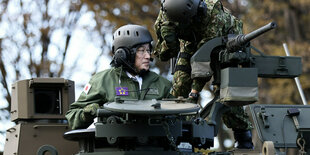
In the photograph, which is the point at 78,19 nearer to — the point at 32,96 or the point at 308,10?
the point at 308,10

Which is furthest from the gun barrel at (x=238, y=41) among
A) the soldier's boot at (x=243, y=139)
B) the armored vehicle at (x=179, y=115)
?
the soldier's boot at (x=243, y=139)

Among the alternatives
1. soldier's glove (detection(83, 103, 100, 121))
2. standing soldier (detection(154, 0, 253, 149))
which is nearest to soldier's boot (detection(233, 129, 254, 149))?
standing soldier (detection(154, 0, 253, 149))

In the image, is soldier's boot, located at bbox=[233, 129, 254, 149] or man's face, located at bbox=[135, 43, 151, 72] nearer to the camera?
man's face, located at bbox=[135, 43, 151, 72]

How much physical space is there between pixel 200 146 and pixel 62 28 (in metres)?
11.1

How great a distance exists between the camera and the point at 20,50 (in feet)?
60.0

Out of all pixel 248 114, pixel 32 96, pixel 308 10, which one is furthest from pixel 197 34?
pixel 308 10

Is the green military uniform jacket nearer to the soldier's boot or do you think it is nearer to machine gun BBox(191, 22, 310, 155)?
machine gun BBox(191, 22, 310, 155)

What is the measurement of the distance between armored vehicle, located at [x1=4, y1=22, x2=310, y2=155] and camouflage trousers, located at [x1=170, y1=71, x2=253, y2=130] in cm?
22

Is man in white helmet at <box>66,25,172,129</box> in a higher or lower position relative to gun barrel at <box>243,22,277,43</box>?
lower

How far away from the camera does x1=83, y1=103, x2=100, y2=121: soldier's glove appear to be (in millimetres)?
7641

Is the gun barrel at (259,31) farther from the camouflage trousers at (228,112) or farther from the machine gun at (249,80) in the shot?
the camouflage trousers at (228,112)

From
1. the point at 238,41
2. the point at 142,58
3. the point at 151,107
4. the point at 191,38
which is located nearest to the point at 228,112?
the point at 191,38

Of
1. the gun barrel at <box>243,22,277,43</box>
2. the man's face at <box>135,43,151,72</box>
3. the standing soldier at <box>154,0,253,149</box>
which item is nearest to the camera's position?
the gun barrel at <box>243,22,277,43</box>

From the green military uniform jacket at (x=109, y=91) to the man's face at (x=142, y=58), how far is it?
12 cm
